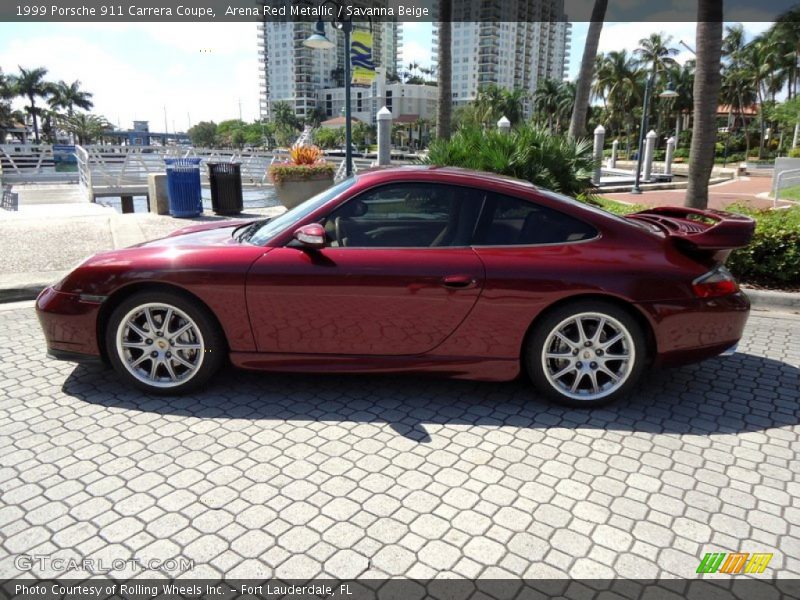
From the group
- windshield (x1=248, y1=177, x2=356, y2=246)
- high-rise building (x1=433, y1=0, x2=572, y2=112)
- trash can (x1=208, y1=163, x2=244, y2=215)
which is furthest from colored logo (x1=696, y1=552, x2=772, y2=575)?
high-rise building (x1=433, y1=0, x2=572, y2=112)

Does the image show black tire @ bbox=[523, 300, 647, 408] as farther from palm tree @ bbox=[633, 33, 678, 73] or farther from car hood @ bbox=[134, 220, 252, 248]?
palm tree @ bbox=[633, 33, 678, 73]

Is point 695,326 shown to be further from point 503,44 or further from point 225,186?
point 503,44

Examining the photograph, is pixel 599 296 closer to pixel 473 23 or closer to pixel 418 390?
pixel 418 390

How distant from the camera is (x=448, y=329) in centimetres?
369

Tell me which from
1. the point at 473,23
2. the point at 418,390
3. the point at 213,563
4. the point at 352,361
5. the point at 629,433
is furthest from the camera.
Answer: the point at 473,23

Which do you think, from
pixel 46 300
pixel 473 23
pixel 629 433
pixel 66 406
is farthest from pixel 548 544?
pixel 473 23

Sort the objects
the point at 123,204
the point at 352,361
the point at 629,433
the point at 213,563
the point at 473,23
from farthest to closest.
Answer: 1. the point at 473,23
2. the point at 123,204
3. the point at 352,361
4. the point at 629,433
5. the point at 213,563

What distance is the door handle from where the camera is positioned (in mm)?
3621

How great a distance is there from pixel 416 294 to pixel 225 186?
9875 mm

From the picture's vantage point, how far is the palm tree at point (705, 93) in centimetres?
804

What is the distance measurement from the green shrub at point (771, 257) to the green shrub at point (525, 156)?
3244 millimetres

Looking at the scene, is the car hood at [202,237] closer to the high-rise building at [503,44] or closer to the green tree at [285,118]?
the green tree at [285,118]

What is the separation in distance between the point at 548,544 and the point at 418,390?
1.71 metres

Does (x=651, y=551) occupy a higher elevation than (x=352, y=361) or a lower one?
lower
